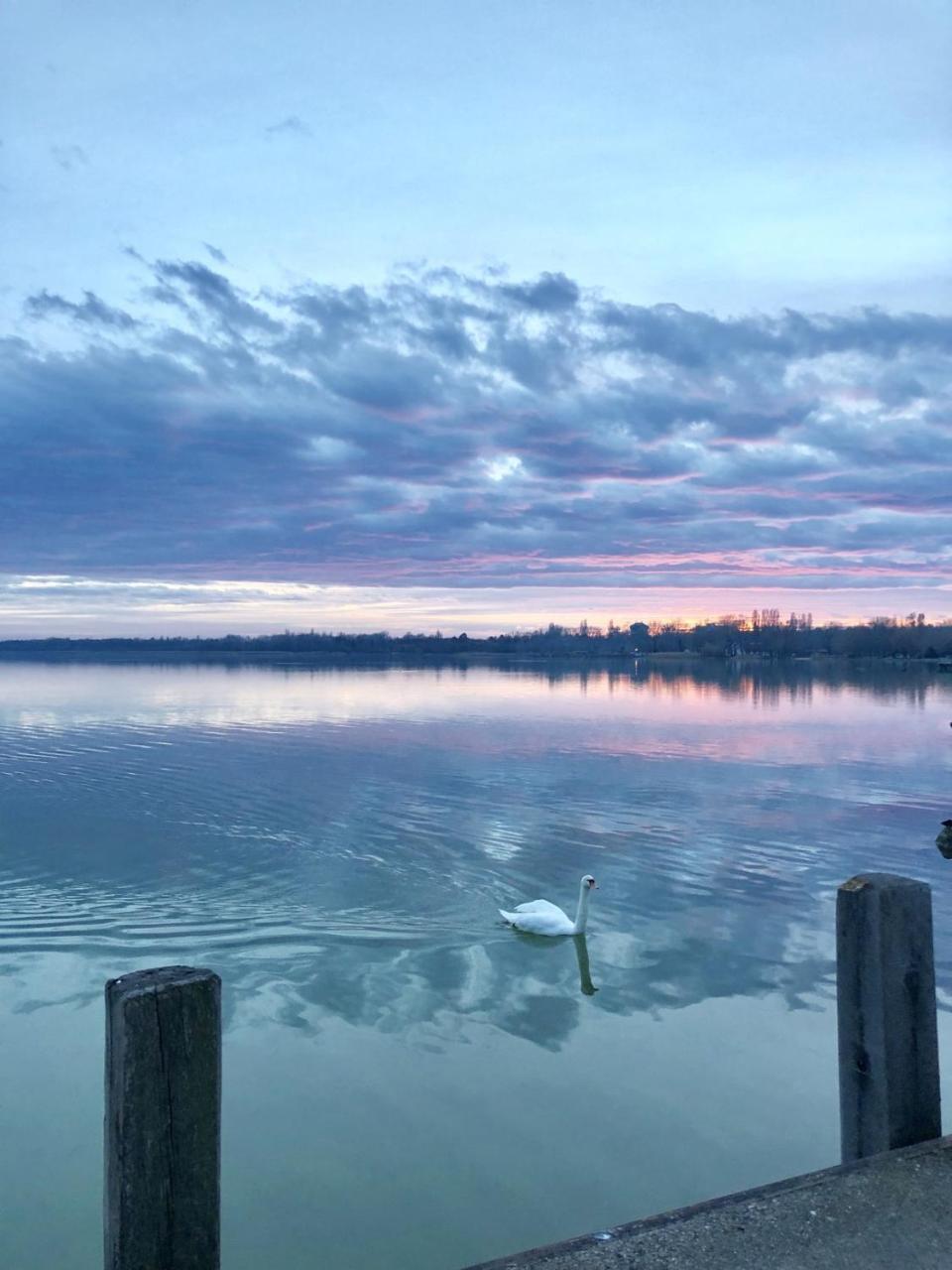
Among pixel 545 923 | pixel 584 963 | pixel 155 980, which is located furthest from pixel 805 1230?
pixel 545 923

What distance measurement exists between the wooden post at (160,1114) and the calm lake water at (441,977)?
288 cm

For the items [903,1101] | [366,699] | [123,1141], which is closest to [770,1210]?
[903,1101]

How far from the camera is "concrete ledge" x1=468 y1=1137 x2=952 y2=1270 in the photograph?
3.38 metres

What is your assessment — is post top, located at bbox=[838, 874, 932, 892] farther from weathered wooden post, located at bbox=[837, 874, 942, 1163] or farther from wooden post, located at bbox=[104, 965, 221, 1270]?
wooden post, located at bbox=[104, 965, 221, 1270]

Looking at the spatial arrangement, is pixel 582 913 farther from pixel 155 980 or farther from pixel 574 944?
pixel 155 980

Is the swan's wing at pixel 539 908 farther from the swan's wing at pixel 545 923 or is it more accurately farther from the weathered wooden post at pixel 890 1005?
the weathered wooden post at pixel 890 1005

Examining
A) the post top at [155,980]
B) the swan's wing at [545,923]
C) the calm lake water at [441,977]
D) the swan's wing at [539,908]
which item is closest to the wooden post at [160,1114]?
the post top at [155,980]

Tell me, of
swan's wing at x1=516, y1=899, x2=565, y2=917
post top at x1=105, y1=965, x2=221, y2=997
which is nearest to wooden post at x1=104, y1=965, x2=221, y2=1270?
post top at x1=105, y1=965, x2=221, y2=997

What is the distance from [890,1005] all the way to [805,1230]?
35.5 inches

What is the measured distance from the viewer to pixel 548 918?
10.9 meters

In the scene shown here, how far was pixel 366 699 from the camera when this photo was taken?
45.8 meters

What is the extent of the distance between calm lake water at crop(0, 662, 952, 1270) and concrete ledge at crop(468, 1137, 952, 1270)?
2413 mm

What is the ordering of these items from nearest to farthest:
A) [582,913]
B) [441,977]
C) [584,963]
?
[441,977], [584,963], [582,913]

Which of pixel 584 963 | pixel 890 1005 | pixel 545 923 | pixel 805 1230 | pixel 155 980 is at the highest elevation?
pixel 155 980
